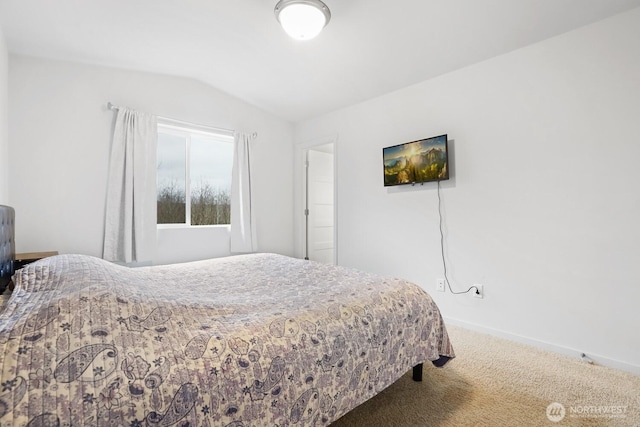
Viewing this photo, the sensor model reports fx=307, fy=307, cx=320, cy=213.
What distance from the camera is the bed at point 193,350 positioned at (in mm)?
754

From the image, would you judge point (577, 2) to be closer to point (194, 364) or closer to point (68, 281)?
point (194, 364)

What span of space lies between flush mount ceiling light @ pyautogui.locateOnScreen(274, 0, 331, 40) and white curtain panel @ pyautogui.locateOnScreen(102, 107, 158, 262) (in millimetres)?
1903

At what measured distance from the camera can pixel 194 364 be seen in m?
0.91

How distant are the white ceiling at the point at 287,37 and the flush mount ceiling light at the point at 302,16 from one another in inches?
5.7

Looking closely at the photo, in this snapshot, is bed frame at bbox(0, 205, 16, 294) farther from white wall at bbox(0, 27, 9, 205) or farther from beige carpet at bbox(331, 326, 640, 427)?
beige carpet at bbox(331, 326, 640, 427)

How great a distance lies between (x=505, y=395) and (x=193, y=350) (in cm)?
176

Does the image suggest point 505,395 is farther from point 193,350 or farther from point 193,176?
point 193,176

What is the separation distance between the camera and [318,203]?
4594 mm

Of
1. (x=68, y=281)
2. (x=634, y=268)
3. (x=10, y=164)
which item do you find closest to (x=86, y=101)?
(x=10, y=164)

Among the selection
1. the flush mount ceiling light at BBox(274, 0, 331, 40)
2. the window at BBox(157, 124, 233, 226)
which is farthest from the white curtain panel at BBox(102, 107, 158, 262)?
the flush mount ceiling light at BBox(274, 0, 331, 40)

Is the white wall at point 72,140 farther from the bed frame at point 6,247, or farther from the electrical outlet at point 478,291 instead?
the electrical outlet at point 478,291

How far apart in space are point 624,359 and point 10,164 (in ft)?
16.0

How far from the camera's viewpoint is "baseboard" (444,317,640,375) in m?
2.04

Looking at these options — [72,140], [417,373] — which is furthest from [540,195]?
[72,140]
